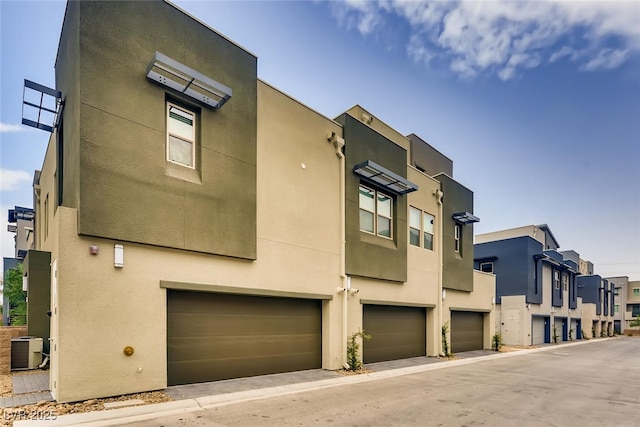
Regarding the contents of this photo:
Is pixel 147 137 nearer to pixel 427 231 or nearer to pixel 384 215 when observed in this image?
pixel 384 215

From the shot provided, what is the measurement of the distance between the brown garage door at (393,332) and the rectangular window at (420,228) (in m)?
2.68

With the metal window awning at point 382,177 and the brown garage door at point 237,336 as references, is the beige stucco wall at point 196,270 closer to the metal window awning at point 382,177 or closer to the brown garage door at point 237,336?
the brown garage door at point 237,336

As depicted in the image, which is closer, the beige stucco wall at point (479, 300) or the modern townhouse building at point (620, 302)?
the beige stucco wall at point (479, 300)

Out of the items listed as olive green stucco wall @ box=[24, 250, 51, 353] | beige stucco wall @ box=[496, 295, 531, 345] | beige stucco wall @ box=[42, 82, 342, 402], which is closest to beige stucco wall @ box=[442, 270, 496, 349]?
beige stucco wall @ box=[496, 295, 531, 345]

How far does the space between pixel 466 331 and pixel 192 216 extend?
15303 millimetres

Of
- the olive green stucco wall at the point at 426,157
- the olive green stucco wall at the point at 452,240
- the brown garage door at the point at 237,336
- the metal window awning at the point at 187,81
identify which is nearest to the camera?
the metal window awning at the point at 187,81

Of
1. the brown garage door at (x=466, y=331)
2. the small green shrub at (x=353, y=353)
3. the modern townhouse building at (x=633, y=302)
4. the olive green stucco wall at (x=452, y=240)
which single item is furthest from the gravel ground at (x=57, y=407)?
the modern townhouse building at (x=633, y=302)

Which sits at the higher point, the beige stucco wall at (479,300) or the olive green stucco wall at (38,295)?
the olive green stucco wall at (38,295)

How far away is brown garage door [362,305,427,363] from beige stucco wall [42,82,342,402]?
1968mm

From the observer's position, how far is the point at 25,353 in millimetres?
9297

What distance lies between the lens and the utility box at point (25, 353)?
9.16 metres

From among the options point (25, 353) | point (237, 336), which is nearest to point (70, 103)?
point (237, 336)

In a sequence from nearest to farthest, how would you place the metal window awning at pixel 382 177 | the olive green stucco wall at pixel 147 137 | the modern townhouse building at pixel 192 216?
the modern townhouse building at pixel 192 216
the olive green stucco wall at pixel 147 137
the metal window awning at pixel 382 177

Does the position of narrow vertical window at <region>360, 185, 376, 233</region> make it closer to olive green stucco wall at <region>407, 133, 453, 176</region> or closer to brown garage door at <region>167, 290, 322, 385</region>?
brown garage door at <region>167, 290, 322, 385</region>
